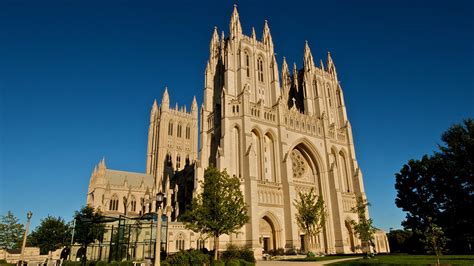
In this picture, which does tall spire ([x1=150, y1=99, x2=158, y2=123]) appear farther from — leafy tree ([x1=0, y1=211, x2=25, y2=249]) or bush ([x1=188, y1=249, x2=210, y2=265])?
bush ([x1=188, y1=249, x2=210, y2=265])

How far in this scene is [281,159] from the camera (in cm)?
4391

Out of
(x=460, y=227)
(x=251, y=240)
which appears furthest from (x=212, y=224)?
(x=460, y=227)

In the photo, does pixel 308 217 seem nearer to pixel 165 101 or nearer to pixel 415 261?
pixel 415 261

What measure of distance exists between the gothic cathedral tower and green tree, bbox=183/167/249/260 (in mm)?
7674

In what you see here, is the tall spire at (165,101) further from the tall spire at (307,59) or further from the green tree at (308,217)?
the green tree at (308,217)

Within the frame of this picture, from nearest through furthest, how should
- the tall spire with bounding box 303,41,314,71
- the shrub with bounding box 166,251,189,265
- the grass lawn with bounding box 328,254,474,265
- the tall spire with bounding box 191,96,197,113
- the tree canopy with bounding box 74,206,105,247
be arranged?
the shrub with bounding box 166,251,189,265
the grass lawn with bounding box 328,254,474,265
the tree canopy with bounding box 74,206,105,247
the tall spire with bounding box 303,41,314,71
the tall spire with bounding box 191,96,197,113

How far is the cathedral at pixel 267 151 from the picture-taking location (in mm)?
40156

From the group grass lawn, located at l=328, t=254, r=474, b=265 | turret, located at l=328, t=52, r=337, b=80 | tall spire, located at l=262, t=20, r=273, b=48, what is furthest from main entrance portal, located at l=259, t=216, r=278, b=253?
turret, located at l=328, t=52, r=337, b=80

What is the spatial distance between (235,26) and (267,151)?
869 inches

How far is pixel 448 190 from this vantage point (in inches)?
1531

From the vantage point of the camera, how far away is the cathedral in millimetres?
40156

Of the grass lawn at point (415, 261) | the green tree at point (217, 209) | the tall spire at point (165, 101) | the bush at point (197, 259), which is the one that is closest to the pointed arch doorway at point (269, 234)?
the green tree at point (217, 209)

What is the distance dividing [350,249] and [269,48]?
36.8 metres

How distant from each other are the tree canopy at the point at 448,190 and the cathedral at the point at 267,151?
28.7 ft
